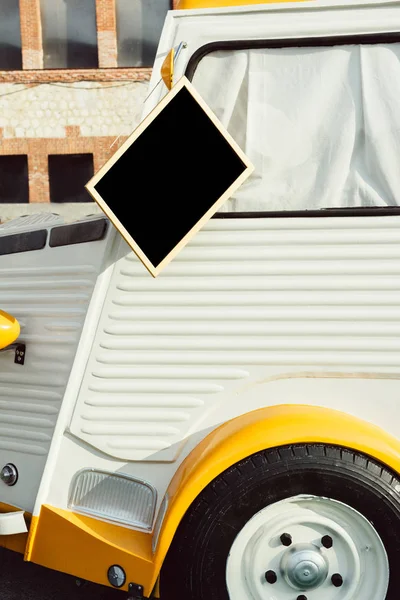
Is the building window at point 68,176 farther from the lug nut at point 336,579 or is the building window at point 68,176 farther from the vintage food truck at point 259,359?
the lug nut at point 336,579

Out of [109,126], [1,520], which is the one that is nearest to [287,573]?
[1,520]

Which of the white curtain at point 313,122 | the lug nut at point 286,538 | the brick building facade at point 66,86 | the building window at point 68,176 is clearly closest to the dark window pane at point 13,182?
the brick building facade at point 66,86

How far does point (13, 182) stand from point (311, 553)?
17.1 m

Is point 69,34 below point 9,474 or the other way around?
the other way around

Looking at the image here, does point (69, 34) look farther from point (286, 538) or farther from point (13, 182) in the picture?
point (286, 538)

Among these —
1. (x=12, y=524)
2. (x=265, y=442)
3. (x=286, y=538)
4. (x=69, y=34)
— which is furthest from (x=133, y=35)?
(x=286, y=538)

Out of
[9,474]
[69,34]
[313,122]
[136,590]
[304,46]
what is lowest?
[136,590]

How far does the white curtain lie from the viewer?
2531 mm

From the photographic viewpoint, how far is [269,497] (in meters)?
2.45

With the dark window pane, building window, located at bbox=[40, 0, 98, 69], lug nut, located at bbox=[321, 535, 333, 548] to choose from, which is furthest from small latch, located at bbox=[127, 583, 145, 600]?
building window, located at bbox=[40, 0, 98, 69]

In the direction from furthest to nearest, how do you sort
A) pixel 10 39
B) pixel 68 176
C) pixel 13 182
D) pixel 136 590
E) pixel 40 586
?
pixel 10 39
pixel 13 182
pixel 68 176
pixel 40 586
pixel 136 590

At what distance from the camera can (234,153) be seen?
246cm

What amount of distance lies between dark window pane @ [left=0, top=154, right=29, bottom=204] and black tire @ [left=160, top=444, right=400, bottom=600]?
54.6ft

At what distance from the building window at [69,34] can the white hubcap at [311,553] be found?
17.5 metres
